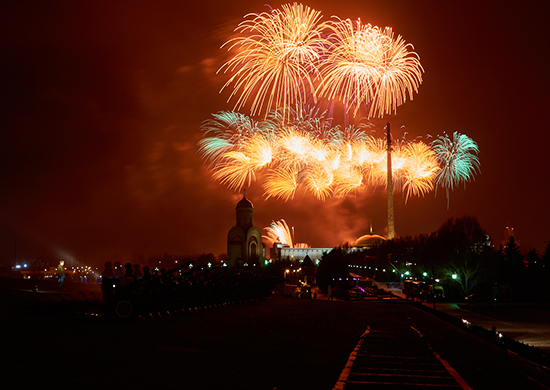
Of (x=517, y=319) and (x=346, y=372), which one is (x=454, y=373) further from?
(x=517, y=319)

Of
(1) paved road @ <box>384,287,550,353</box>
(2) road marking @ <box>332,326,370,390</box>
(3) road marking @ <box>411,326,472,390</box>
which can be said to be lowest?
(1) paved road @ <box>384,287,550,353</box>

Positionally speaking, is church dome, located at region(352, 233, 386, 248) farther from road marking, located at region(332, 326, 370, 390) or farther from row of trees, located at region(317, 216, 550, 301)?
road marking, located at region(332, 326, 370, 390)

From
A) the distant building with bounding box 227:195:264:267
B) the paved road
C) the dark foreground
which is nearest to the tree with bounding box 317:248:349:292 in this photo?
the paved road

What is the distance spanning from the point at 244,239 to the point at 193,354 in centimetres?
12160

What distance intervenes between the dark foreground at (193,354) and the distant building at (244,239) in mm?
111656

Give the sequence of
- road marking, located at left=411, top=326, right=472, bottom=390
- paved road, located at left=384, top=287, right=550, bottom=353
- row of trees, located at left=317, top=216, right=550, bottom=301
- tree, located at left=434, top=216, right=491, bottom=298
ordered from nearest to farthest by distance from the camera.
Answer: road marking, located at left=411, top=326, right=472, bottom=390
paved road, located at left=384, top=287, right=550, bottom=353
row of trees, located at left=317, top=216, right=550, bottom=301
tree, located at left=434, top=216, right=491, bottom=298

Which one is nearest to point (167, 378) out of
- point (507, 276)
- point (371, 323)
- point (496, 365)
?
point (496, 365)

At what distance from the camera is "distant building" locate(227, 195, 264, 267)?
13412 cm

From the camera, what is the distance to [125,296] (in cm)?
2033

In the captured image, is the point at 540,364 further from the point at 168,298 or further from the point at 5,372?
the point at 5,372

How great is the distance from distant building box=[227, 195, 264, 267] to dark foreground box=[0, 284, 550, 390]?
111656 mm

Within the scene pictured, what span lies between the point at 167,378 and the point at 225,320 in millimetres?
13156

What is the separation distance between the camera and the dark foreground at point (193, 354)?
10.2 metres

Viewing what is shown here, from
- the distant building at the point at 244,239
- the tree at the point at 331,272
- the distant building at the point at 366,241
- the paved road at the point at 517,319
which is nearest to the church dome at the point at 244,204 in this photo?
the distant building at the point at 244,239
